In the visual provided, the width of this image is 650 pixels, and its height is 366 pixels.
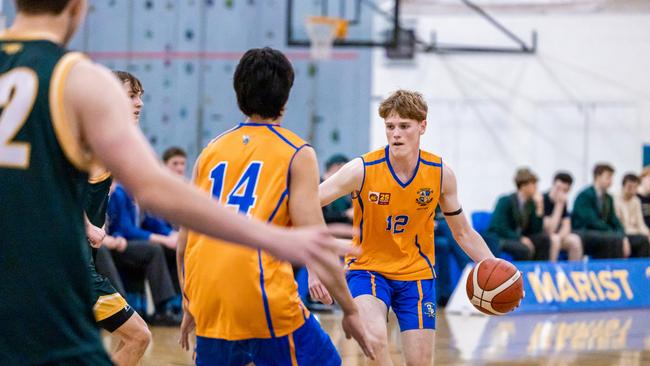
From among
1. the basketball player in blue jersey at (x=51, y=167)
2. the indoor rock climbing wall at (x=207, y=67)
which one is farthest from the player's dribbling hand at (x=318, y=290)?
the indoor rock climbing wall at (x=207, y=67)

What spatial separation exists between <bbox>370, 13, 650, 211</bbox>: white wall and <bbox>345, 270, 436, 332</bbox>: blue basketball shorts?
1202cm

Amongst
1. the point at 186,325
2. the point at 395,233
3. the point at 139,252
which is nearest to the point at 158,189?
the point at 186,325

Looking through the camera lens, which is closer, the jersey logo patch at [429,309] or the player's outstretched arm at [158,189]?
the player's outstretched arm at [158,189]

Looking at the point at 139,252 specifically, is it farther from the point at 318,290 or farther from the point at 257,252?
the point at 257,252

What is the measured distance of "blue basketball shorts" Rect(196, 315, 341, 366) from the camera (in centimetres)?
345

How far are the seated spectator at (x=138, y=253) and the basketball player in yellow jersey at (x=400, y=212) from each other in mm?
4420

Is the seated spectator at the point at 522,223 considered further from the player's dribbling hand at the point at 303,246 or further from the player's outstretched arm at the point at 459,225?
the player's dribbling hand at the point at 303,246

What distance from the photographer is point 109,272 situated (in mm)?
8555

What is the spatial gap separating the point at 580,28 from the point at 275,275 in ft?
48.9

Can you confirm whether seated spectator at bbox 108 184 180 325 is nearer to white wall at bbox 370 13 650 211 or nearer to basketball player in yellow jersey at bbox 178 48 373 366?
basketball player in yellow jersey at bbox 178 48 373 366

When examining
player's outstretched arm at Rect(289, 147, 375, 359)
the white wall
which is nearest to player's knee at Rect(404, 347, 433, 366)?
player's outstretched arm at Rect(289, 147, 375, 359)

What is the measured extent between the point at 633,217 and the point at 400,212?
366 inches

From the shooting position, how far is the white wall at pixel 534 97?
680 inches

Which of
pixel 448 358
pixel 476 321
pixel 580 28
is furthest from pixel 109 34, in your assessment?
pixel 448 358
